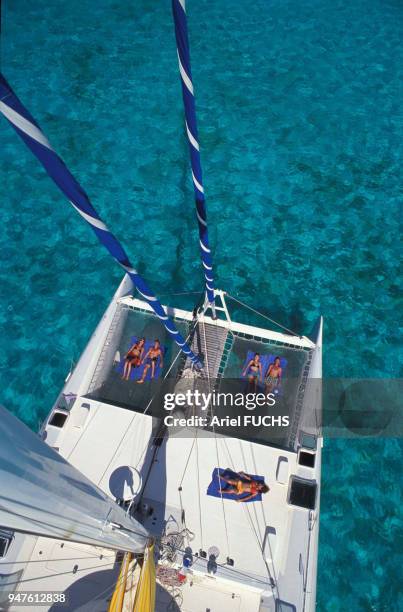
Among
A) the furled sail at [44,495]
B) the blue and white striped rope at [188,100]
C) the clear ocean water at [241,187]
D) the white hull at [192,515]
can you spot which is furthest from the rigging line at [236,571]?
the blue and white striped rope at [188,100]

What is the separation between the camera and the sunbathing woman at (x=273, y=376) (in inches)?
276

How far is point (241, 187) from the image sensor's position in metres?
11.1

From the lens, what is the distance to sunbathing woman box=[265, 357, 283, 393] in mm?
7004

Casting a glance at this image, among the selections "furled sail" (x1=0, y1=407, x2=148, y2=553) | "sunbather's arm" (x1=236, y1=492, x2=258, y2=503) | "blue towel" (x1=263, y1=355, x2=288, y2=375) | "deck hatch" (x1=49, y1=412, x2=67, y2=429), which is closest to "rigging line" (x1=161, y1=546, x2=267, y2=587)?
"sunbather's arm" (x1=236, y1=492, x2=258, y2=503)

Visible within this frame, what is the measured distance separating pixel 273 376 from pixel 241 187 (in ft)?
18.8

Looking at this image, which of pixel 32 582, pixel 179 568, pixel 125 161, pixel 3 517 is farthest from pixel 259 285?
pixel 3 517

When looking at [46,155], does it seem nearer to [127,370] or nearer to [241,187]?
[127,370]

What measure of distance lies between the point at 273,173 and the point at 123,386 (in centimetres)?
708

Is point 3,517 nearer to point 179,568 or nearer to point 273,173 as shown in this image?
point 179,568

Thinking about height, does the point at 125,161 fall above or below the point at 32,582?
above

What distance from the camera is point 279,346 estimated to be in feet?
24.0

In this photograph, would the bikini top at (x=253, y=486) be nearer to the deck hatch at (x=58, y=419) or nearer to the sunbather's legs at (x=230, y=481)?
the sunbather's legs at (x=230, y=481)

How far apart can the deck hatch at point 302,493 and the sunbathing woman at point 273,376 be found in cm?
160

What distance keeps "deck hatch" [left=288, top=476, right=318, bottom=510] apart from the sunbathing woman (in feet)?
5.24
